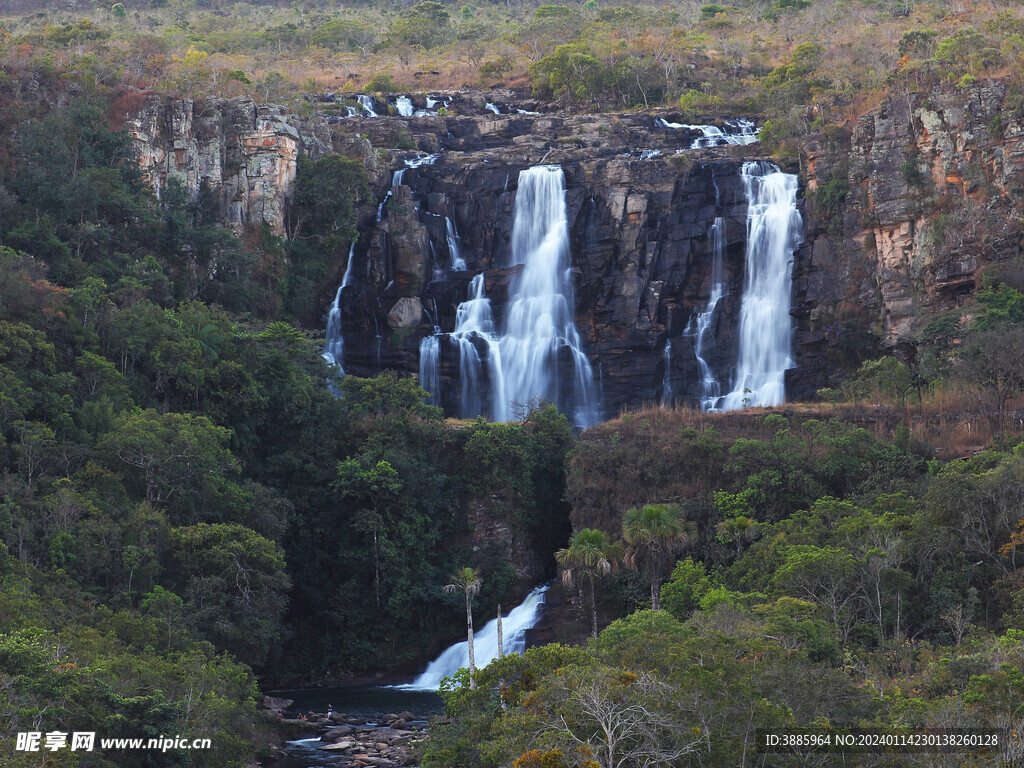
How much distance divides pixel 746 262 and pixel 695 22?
157ft

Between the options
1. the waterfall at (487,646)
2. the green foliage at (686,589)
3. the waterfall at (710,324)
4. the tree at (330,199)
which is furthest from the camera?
the tree at (330,199)

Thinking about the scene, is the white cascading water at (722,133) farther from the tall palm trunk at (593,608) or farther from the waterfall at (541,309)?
the tall palm trunk at (593,608)

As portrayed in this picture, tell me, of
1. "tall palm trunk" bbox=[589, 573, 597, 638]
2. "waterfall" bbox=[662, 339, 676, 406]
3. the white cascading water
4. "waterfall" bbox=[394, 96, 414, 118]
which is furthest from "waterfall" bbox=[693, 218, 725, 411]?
→ "waterfall" bbox=[394, 96, 414, 118]

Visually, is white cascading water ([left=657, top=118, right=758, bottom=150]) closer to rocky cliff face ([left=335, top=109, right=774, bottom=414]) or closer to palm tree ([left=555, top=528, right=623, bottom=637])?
rocky cliff face ([left=335, top=109, right=774, bottom=414])

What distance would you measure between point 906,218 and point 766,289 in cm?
768

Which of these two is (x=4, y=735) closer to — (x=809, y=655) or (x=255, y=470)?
(x=809, y=655)

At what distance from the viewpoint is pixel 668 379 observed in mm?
63438

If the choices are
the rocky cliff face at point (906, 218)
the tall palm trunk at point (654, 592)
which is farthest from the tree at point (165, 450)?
the rocky cliff face at point (906, 218)

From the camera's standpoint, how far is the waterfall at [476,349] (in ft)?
207

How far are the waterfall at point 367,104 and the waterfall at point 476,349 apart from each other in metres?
20.0

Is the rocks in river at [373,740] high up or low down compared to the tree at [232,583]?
down

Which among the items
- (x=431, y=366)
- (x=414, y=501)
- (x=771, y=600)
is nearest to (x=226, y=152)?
(x=431, y=366)

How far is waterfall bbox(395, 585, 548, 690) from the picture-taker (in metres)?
48.3

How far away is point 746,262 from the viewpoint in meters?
64.1
